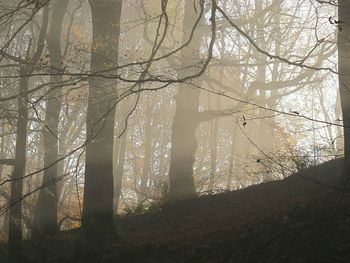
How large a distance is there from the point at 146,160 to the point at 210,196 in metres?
15.8

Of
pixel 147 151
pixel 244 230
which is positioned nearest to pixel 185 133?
pixel 244 230

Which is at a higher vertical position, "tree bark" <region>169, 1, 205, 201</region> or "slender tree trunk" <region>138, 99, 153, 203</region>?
"slender tree trunk" <region>138, 99, 153, 203</region>

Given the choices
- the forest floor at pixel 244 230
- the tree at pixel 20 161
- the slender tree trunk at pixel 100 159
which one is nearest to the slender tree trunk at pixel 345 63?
the forest floor at pixel 244 230

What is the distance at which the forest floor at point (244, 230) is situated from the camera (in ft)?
15.0

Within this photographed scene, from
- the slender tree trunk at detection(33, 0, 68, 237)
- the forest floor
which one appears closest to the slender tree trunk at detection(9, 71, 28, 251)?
the forest floor

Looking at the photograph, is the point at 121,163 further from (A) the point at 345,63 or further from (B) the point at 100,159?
(A) the point at 345,63

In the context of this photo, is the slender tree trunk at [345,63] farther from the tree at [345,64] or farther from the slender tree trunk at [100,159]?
the slender tree trunk at [100,159]

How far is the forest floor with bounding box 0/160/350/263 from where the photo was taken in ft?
15.0

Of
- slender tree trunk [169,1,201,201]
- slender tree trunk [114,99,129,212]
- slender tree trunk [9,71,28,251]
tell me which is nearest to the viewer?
slender tree trunk [9,71,28,251]

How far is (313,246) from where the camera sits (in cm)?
445

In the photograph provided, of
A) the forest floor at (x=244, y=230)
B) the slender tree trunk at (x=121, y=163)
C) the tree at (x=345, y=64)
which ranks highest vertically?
the slender tree trunk at (x=121, y=163)

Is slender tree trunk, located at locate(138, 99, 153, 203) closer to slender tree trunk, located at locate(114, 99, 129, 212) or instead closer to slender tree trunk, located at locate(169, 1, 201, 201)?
slender tree trunk, located at locate(114, 99, 129, 212)

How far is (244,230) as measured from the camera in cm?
579

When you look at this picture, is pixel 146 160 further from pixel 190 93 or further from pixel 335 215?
pixel 335 215
